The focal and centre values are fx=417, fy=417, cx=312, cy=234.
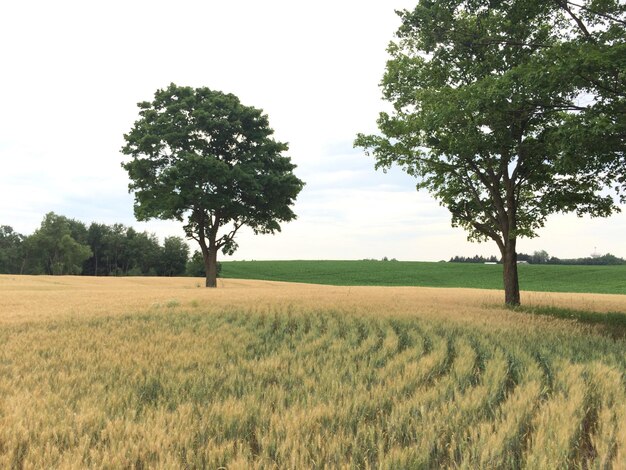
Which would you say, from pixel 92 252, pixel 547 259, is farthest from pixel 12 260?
pixel 547 259

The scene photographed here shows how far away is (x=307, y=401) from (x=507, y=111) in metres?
11.1

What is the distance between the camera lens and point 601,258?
122 meters

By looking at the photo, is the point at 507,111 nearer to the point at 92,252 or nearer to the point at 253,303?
the point at 253,303

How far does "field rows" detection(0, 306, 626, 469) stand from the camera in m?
3.61

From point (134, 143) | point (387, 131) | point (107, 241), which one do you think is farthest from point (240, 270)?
point (387, 131)

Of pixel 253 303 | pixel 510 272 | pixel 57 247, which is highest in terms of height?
pixel 57 247

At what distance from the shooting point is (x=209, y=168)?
3073cm

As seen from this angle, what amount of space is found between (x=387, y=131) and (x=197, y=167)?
1605 centimetres

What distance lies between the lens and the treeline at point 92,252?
84.5 m

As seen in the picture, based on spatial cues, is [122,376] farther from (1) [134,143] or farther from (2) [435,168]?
(1) [134,143]

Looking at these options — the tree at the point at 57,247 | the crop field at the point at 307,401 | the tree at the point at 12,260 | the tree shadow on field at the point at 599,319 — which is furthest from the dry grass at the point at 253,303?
the tree at the point at 12,260

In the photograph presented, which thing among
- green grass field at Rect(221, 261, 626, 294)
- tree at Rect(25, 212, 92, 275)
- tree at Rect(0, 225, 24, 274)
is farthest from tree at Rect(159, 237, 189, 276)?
tree at Rect(0, 225, 24, 274)

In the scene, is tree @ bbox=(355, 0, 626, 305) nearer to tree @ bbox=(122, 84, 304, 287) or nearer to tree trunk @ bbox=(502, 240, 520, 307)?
tree trunk @ bbox=(502, 240, 520, 307)

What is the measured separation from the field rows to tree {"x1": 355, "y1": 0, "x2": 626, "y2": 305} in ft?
22.1
